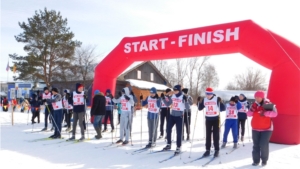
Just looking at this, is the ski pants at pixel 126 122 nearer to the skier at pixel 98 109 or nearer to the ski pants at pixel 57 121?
the skier at pixel 98 109

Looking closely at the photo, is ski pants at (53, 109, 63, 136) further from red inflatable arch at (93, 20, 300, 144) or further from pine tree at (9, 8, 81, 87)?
pine tree at (9, 8, 81, 87)

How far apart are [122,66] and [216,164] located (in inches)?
304

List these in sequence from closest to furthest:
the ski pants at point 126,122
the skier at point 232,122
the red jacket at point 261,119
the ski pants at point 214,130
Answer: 1. the red jacket at point 261,119
2. the ski pants at point 214,130
3. the skier at point 232,122
4. the ski pants at point 126,122

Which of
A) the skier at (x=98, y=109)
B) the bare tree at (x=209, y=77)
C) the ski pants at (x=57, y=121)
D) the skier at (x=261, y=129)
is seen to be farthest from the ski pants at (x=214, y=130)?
the bare tree at (x=209, y=77)

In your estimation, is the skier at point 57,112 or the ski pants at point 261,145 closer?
the ski pants at point 261,145

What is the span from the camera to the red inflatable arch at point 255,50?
8.59 metres

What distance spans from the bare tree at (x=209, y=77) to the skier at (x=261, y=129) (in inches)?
1930

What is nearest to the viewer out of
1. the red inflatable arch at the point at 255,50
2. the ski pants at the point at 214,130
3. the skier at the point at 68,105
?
the ski pants at the point at 214,130

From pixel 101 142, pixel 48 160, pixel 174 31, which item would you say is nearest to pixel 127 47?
pixel 174 31

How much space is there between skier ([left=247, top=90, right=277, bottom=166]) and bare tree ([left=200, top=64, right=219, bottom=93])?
49009 mm

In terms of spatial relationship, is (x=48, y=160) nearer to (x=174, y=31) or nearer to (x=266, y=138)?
(x=266, y=138)

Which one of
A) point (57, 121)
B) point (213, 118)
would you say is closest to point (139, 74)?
point (57, 121)

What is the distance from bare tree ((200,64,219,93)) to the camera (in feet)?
185

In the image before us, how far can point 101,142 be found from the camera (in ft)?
29.9
